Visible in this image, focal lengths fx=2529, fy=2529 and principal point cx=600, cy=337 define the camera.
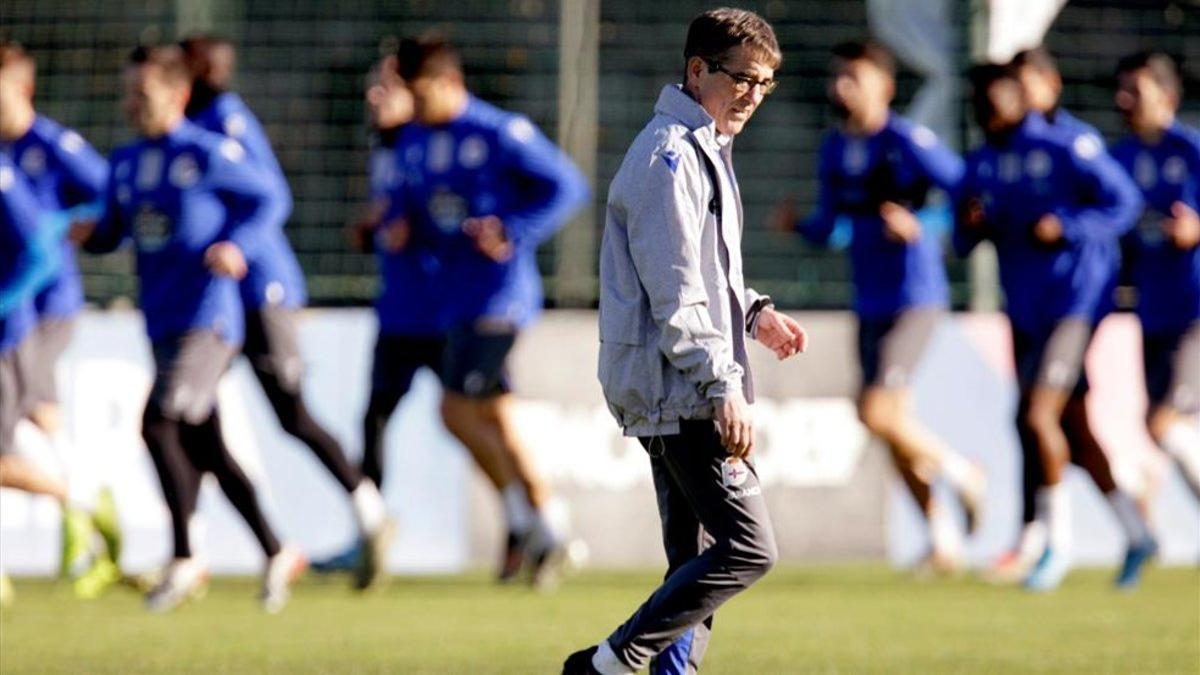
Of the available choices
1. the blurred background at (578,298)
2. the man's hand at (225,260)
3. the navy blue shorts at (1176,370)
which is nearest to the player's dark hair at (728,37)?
the man's hand at (225,260)

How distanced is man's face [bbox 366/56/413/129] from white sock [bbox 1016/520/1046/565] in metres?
3.79

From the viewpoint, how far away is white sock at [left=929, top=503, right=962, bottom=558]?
13.0 metres

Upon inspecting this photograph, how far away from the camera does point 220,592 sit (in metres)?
12.1

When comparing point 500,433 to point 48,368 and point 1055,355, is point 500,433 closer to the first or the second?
point 48,368

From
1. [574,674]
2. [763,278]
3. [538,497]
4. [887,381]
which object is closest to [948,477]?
[887,381]

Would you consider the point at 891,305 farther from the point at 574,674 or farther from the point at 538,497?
the point at 574,674

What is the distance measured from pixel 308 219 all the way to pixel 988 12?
4473 mm

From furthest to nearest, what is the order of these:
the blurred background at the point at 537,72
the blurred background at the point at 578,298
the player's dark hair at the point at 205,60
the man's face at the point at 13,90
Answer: the blurred background at the point at 537,72, the blurred background at the point at 578,298, the player's dark hair at the point at 205,60, the man's face at the point at 13,90

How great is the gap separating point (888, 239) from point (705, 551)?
680 cm

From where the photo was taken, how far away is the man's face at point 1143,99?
40.4 ft

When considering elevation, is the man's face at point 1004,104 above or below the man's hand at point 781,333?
above

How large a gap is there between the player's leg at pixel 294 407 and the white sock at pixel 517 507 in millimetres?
729

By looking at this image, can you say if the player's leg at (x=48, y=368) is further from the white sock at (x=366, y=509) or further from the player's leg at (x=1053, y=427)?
the player's leg at (x=1053, y=427)

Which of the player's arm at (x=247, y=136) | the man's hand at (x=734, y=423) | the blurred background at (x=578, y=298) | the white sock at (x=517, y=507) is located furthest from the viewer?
the blurred background at (x=578, y=298)
